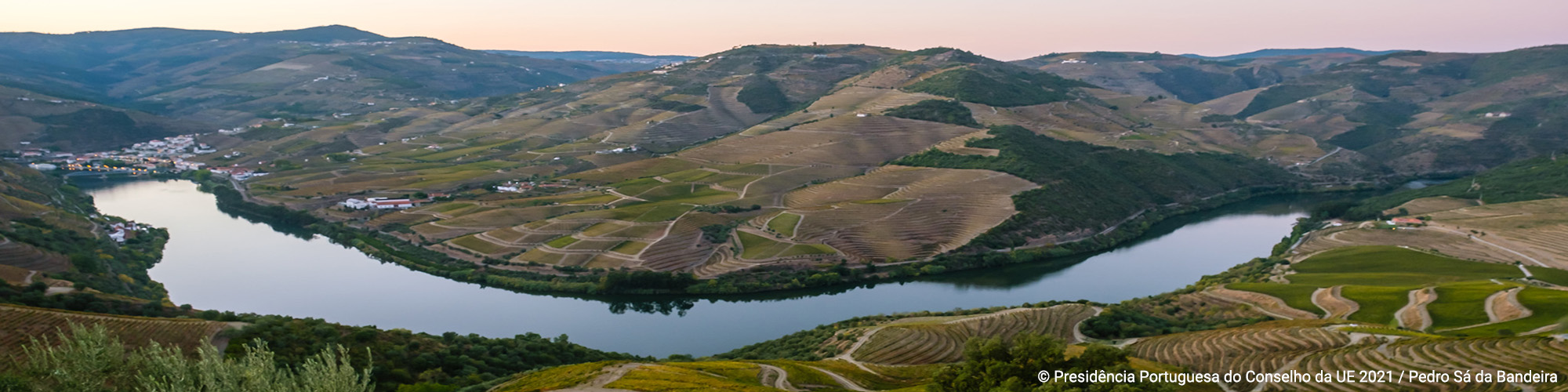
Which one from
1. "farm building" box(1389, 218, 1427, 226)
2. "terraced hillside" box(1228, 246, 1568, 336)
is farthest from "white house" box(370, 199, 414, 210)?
"farm building" box(1389, 218, 1427, 226)

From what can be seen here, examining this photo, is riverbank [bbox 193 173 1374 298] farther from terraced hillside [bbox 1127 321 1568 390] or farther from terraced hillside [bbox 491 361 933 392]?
terraced hillside [bbox 1127 321 1568 390]

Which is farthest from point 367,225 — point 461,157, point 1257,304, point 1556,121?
point 1556,121

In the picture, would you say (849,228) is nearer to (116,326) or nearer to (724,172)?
(724,172)

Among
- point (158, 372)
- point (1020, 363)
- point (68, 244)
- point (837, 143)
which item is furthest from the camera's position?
point (837, 143)

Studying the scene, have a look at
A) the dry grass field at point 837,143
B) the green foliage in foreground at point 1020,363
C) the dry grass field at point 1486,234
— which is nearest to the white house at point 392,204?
the dry grass field at point 837,143

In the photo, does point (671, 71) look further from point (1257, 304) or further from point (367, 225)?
point (1257, 304)

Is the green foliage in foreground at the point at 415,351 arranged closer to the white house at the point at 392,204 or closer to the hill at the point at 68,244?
the hill at the point at 68,244

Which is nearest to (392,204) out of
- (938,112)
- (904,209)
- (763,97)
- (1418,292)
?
(904,209)
